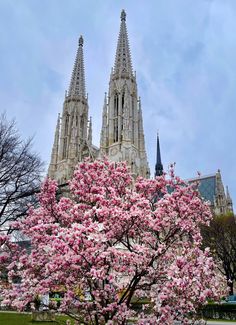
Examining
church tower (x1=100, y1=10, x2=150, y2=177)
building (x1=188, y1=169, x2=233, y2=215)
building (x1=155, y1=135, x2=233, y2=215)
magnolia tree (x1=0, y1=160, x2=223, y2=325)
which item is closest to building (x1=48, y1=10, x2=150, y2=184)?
church tower (x1=100, y1=10, x2=150, y2=177)

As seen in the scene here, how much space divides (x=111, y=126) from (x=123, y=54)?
631 inches

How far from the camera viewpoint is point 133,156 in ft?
148

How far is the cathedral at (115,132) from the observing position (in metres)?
47.1

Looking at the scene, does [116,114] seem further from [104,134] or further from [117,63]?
[117,63]

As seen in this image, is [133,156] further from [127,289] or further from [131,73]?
[127,289]

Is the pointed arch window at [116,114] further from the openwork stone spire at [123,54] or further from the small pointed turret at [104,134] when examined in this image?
the openwork stone spire at [123,54]

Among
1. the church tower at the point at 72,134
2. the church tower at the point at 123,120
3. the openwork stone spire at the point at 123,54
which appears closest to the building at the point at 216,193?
the church tower at the point at 123,120

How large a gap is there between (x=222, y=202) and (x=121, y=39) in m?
35.8

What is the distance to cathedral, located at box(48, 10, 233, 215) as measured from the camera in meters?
47.1

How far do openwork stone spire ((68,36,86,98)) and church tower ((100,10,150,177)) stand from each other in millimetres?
9967

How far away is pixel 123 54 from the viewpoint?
5738cm

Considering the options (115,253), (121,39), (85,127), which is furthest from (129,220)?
(121,39)

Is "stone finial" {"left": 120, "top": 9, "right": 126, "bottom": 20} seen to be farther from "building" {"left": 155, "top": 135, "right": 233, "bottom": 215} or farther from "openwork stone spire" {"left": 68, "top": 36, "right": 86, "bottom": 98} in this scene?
"building" {"left": 155, "top": 135, "right": 233, "bottom": 215}

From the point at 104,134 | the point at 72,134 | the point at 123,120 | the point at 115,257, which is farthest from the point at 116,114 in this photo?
the point at 115,257
